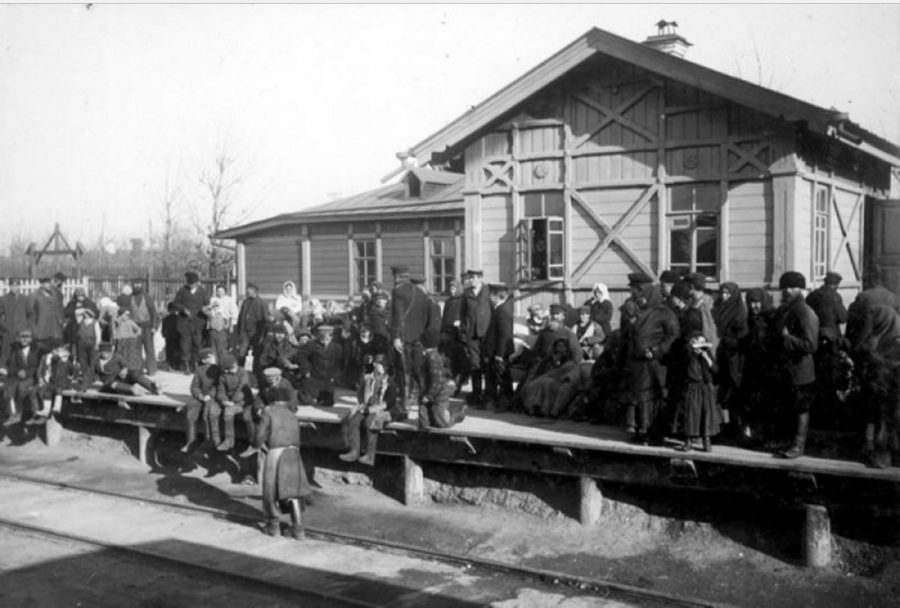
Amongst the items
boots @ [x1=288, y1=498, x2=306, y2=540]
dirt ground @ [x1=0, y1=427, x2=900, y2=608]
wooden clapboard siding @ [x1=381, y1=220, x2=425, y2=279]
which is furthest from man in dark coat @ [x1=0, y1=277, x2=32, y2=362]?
boots @ [x1=288, y1=498, x2=306, y2=540]

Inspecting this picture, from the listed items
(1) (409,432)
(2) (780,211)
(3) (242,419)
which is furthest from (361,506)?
(2) (780,211)

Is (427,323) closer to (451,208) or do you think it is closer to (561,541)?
(561,541)

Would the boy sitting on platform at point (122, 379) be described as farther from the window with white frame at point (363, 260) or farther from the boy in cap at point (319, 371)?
the window with white frame at point (363, 260)

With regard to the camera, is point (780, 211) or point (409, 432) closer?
point (409, 432)

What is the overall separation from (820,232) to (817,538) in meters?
8.02

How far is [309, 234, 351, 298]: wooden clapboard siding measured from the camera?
82.9ft

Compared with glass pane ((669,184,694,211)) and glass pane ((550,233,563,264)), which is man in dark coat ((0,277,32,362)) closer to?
glass pane ((550,233,563,264))

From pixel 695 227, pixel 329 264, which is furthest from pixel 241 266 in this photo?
pixel 695 227

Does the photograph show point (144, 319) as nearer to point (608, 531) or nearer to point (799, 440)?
point (608, 531)

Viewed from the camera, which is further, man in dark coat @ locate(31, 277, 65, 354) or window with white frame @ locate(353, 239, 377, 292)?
window with white frame @ locate(353, 239, 377, 292)

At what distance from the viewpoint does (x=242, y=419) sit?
13672 millimetres

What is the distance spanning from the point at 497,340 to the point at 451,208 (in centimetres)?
1111

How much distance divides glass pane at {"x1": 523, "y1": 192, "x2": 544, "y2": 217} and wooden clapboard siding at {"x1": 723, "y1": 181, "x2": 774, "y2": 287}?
3.61 m

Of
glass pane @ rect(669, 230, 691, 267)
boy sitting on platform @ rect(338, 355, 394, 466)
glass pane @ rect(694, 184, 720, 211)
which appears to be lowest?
boy sitting on platform @ rect(338, 355, 394, 466)
